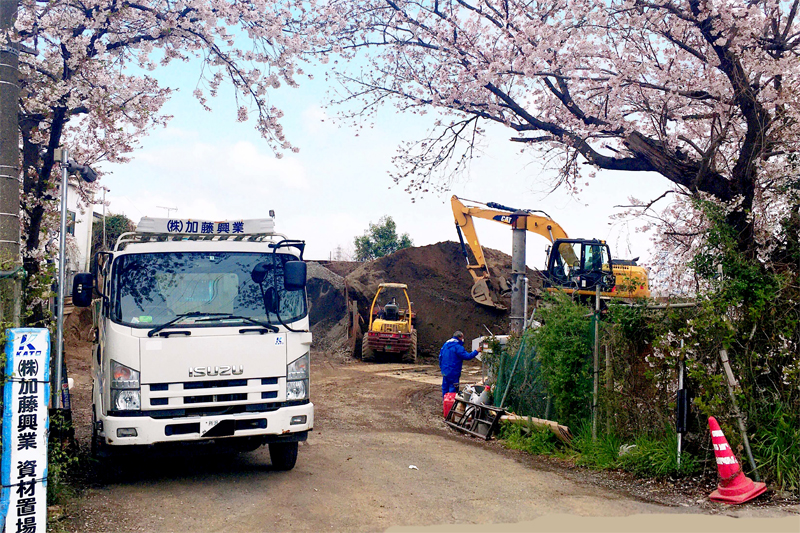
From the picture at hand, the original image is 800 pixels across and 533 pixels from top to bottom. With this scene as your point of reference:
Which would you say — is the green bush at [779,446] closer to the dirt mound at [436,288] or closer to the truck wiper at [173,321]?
the truck wiper at [173,321]

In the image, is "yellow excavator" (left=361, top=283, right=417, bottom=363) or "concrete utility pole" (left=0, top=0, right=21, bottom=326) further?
"yellow excavator" (left=361, top=283, right=417, bottom=363)

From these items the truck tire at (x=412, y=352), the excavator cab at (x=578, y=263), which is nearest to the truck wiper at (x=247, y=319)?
the excavator cab at (x=578, y=263)

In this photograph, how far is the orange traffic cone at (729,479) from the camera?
6676 millimetres

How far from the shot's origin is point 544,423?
1007 centimetres

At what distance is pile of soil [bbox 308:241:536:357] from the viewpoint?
2805 centimetres

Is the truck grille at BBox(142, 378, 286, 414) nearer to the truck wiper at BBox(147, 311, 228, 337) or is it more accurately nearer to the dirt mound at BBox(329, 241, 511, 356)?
the truck wiper at BBox(147, 311, 228, 337)

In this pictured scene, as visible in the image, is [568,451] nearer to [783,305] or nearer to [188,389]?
[783,305]

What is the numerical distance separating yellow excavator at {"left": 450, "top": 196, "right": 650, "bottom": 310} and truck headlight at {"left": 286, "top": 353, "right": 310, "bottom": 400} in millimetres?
9151

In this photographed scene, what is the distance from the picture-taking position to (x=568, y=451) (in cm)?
948

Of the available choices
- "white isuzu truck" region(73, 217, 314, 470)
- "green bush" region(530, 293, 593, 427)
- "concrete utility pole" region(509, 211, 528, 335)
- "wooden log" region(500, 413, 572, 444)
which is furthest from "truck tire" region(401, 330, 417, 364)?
"white isuzu truck" region(73, 217, 314, 470)

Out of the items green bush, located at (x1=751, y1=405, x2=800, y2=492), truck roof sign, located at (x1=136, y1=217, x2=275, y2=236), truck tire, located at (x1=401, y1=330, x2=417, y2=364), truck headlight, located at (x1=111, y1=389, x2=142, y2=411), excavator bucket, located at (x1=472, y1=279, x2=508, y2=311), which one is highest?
truck roof sign, located at (x1=136, y1=217, x2=275, y2=236)

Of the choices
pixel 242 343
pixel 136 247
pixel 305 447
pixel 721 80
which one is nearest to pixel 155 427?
pixel 242 343

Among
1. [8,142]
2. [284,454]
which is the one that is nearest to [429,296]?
[284,454]

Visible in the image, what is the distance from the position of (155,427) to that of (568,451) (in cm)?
570
